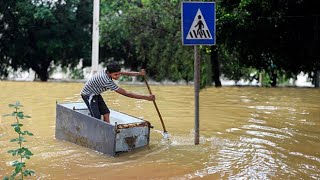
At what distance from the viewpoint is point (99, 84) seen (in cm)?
827

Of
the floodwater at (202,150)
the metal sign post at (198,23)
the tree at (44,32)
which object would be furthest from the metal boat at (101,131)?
the tree at (44,32)

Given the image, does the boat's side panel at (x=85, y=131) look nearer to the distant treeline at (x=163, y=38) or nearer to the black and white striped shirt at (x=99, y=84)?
the black and white striped shirt at (x=99, y=84)

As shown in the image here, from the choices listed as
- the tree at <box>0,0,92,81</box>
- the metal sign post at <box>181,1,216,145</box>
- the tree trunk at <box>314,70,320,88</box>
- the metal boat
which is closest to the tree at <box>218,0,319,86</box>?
the metal sign post at <box>181,1,216,145</box>

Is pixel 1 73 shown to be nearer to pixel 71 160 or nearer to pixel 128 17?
pixel 128 17

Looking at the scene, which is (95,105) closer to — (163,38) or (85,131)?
(85,131)

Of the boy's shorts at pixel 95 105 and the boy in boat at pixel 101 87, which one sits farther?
the boy's shorts at pixel 95 105

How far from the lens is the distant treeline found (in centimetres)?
1323

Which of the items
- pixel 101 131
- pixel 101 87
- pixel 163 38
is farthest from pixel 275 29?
pixel 163 38

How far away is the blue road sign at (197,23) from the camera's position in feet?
24.5

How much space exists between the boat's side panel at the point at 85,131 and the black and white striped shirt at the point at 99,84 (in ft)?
1.55

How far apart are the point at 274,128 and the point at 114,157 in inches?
181

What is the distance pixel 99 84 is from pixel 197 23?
2.13m

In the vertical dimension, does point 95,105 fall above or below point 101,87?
below

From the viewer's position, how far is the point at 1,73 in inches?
1441
